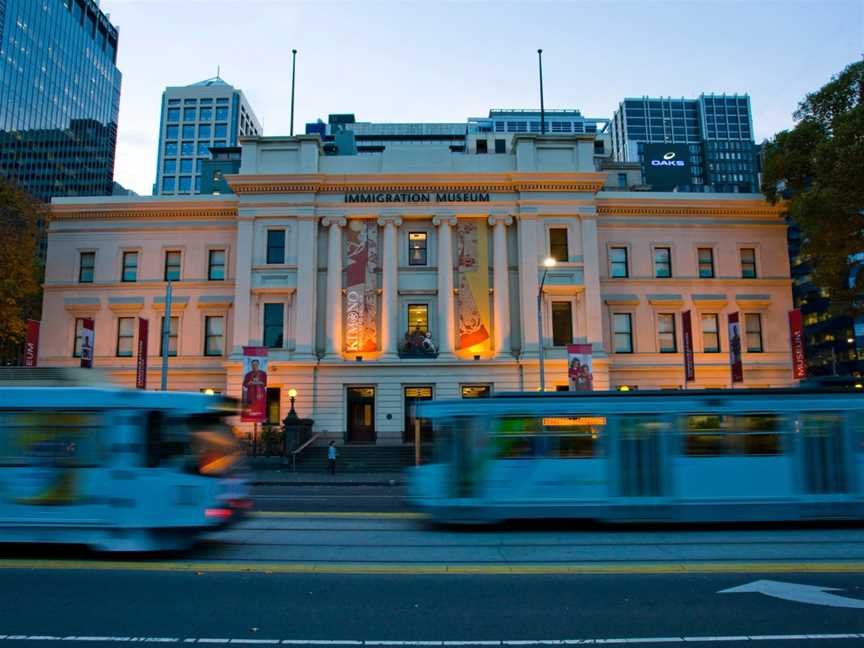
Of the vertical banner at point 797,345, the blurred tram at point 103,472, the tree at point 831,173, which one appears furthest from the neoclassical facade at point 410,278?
the blurred tram at point 103,472

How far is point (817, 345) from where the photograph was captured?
3036 inches

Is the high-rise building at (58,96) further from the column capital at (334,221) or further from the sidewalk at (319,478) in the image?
the sidewalk at (319,478)

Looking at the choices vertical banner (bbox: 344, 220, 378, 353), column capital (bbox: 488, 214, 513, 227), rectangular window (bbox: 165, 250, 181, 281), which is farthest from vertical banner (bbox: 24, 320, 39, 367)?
column capital (bbox: 488, 214, 513, 227)

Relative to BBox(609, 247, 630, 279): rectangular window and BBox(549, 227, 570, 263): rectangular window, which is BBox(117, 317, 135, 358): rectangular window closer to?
BBox(549, 227, 570, 263): rectangular window

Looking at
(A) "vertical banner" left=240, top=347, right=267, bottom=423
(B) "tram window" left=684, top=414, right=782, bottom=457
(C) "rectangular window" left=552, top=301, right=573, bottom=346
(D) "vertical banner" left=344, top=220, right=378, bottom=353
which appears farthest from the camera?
(D) "vertical banner" left=344, top=220, right=378, bottom=353

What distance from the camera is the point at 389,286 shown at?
34188 mm

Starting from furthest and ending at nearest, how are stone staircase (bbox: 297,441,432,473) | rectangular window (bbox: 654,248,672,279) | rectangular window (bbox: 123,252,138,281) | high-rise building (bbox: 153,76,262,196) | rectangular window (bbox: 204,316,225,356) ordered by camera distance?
high-rise building (bbox: 153,76,262,196), rectangular window (bbox: 123,252,138,281), rectangular window (bbox: 654,248,672,279), rectangular window (bbox: 204,316,225,356), stone staircase (bbox: 297,441,432,473)

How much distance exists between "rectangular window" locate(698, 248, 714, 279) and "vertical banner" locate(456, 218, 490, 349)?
12629 millimetres

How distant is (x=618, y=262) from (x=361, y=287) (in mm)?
14874

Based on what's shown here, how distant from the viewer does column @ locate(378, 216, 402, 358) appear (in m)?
33.7

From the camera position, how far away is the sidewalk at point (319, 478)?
82.6 feet

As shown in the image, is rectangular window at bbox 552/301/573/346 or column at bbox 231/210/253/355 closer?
column at bbox 231/210/253/355

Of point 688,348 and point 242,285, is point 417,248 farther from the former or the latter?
point 688,348

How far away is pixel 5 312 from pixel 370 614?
33.7m
